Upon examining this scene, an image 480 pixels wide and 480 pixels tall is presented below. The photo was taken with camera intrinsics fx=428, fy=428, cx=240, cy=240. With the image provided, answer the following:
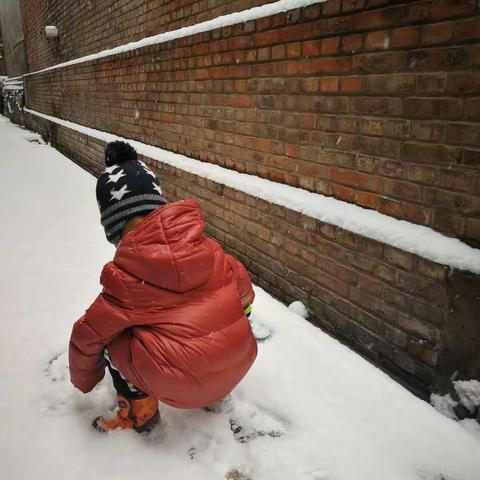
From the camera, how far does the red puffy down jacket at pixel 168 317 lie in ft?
4.39

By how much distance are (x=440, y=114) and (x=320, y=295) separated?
1.09 metres

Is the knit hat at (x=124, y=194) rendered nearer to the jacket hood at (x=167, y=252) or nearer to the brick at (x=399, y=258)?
the jacket hood at (x=167, y=252)

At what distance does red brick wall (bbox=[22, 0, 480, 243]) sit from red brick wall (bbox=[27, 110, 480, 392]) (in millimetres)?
197

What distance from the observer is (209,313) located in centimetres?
143

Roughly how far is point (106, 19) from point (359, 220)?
15.9 ft

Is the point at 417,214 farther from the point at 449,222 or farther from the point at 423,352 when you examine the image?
the point at 423,352

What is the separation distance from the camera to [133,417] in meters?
1.59

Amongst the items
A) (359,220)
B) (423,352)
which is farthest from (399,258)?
(423,352)

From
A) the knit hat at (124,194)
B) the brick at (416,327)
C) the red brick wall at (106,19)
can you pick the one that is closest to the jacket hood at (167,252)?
the knit hat at (124,194)

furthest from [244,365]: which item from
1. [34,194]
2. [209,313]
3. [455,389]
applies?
[34,194]

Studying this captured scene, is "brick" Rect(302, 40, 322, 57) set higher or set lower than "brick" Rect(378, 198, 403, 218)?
higher

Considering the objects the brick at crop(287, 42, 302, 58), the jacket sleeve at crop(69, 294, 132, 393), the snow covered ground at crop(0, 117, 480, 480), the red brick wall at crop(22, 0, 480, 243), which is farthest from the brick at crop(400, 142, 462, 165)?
the jacket sleeve at crop(69, 294, 132, 393)

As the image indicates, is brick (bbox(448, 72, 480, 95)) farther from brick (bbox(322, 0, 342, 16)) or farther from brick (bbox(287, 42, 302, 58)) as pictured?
brick (bbox(287, 42, 302, 58))

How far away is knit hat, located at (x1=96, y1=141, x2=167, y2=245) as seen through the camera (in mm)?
1466
